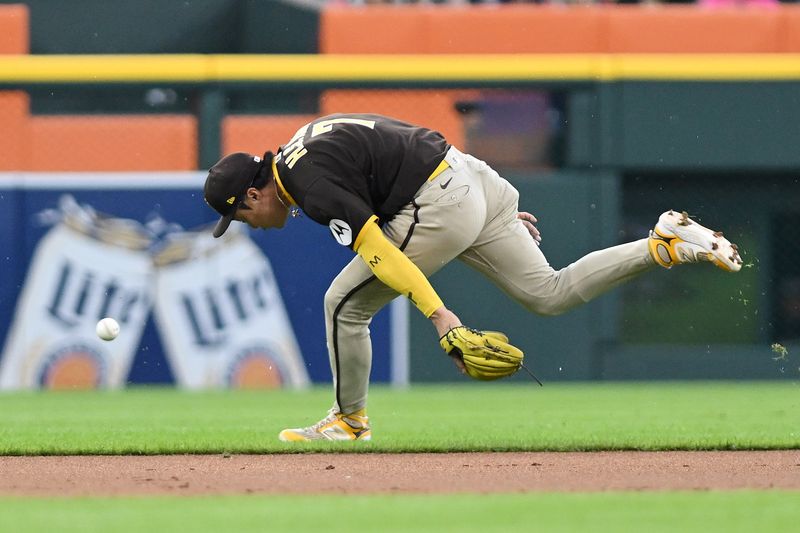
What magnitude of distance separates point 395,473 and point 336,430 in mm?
1124

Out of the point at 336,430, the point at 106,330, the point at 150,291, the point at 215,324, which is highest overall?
the point at 336,430

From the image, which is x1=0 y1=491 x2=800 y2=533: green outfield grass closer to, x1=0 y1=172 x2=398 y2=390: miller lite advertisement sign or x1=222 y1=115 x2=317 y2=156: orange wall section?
x1=0 y1=172 x2=398 y2=390: miller lite advertisement sign

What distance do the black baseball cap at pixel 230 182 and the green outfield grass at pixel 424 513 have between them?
1.70 meters

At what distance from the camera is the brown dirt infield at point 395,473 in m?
5.08

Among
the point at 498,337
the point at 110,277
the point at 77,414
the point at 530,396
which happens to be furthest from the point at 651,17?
the point at 498,337

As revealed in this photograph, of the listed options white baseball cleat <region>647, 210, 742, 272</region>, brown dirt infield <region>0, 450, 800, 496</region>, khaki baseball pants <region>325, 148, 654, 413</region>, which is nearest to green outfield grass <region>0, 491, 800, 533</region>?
brown dirt infield <region>0, 450, 800, 496</region>

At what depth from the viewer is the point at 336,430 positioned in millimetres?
6625

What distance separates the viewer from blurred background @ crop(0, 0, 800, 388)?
34.8 ft

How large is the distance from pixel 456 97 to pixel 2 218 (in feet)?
10.8

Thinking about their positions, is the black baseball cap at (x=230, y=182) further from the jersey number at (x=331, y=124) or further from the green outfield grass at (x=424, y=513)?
the green outfield grass at (x=424, y=513)

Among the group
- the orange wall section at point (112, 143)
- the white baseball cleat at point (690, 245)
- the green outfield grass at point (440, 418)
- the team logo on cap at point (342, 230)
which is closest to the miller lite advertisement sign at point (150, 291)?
the green outfield grass at point (440, 418)

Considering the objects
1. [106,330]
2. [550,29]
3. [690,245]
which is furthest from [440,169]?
[550,29]

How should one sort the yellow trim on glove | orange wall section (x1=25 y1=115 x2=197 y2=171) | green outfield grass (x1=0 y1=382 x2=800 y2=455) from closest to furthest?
the yellow trim on glove → green outfield grass (x1=0 y1=382 x2=800 y2=455) → orange wall section (x1=25 y1=115 x2=197 y2=171)

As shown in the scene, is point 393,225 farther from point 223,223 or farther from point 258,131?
point 258,131
